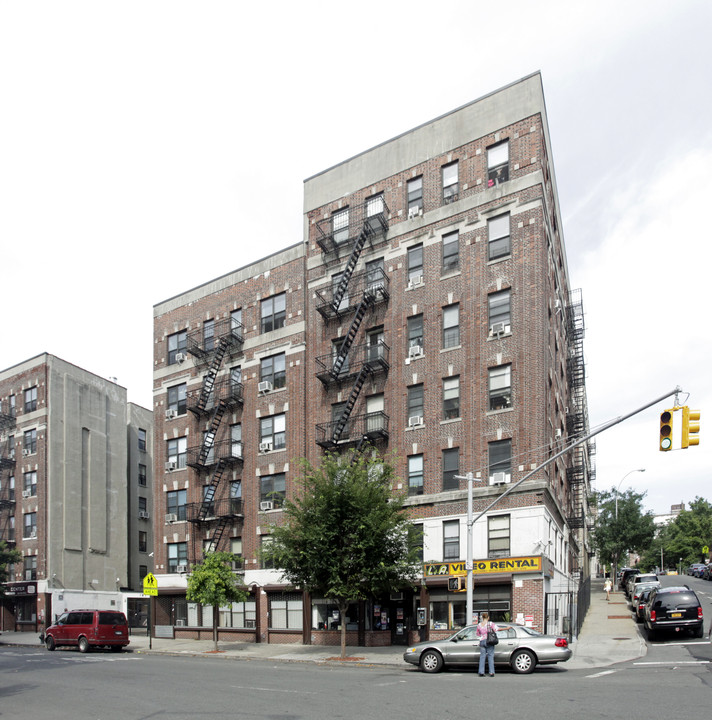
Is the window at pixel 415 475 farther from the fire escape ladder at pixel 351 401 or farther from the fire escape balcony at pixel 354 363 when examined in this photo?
the fire escape balcony at pixel 354 363

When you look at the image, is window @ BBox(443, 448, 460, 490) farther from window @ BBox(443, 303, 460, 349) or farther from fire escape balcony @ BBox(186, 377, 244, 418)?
fire escape balcony @ BBox(186, 377, 244, 418)

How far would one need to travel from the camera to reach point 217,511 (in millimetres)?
42719

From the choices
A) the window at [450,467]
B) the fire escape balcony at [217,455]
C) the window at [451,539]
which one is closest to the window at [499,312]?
the window at [450,467]

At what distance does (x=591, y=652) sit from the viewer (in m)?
26.8

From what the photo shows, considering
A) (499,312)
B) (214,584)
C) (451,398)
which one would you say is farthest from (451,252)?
(214,584)

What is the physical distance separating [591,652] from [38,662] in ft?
67.1

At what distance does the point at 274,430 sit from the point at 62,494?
25621 millimetres

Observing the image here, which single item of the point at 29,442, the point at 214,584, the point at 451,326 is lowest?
the point at 214,584

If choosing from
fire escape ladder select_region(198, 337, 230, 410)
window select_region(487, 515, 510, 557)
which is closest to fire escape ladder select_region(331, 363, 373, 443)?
window select_region(487, 515, 510, 557)

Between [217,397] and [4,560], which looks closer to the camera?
[217,397]

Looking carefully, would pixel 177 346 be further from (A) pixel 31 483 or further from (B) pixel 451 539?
(B) pixel 451 539

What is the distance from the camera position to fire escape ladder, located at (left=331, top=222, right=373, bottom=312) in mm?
38125

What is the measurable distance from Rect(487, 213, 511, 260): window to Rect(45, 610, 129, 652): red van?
24504 mm

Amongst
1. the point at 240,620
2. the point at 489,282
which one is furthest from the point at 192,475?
the point at 489,282
